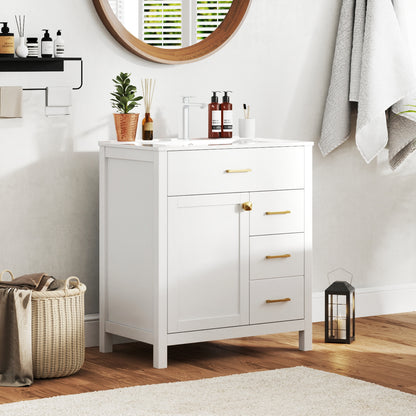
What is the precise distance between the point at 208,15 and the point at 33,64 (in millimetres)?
796

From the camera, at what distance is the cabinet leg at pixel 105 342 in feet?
12.1

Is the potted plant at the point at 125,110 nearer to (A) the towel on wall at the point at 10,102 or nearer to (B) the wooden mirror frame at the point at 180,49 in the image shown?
(B) the wooden mirror frame at the point at 180,49

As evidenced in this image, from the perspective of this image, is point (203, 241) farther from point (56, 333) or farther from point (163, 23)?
point (163, 23)

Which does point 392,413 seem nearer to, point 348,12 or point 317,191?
point 317,191

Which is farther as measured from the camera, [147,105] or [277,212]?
[147,105]

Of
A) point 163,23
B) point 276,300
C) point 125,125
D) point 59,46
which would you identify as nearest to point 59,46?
point 59,46

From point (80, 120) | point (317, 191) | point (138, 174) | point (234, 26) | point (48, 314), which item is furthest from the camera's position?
point (317, 191)

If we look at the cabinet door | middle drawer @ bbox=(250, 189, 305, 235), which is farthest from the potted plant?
middle drawer @ bbox=(250, 189, 305, 235)

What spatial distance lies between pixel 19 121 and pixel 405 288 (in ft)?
6.60

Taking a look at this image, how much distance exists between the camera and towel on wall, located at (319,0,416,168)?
13.4 feet

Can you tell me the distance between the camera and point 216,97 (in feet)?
12.4

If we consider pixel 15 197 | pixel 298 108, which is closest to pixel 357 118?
pixel 298 108

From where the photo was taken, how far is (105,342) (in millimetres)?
3703

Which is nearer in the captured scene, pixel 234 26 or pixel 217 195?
pixel 217 195
